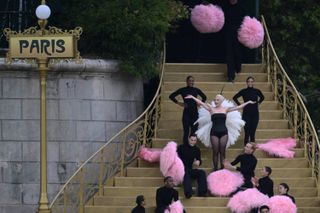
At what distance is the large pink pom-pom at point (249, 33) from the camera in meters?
28.2

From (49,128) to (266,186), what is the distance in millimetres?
4494

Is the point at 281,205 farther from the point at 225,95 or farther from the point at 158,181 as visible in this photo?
the point at 225,95

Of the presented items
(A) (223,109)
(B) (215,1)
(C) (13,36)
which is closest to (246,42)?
(B) (215,1)

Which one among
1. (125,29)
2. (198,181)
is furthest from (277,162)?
(125,29)

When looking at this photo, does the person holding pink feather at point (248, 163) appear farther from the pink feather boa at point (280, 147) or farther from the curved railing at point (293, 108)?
the curved railing at point (293, 108)

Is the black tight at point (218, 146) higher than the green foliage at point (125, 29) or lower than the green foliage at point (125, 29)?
lower

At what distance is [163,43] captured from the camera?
1068 inches

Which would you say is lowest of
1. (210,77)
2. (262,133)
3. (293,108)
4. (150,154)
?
(150,154)

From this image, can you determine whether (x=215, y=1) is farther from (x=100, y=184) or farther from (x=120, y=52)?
(x=100, y=184)

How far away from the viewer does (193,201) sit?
23.8 metres

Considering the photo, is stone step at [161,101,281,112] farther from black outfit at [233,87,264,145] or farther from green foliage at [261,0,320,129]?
green foliage at [261,0,320,129]

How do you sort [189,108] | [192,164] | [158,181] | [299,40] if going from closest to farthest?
[192,164]
[158,181]
[189,108]
[299,40]

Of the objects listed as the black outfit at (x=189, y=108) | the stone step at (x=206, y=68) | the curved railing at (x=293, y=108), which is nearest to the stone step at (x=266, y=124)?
the curved railing at (x=293, y=108)

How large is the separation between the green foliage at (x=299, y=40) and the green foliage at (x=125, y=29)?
638cm
